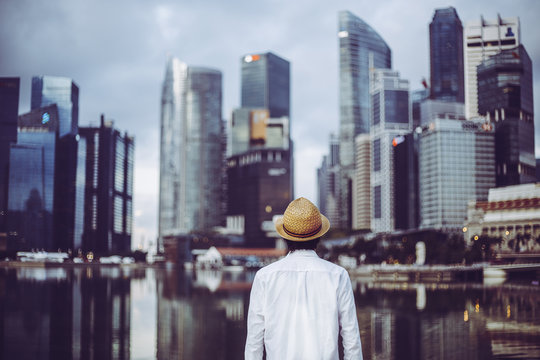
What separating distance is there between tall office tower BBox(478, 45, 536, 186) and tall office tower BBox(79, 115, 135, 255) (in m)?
87.8

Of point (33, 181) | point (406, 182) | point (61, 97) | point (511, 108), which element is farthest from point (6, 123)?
point (406, 182)

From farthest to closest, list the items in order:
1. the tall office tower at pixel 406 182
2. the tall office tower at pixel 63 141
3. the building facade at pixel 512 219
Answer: the tall office tower at pixel 406 182 < the building facade at pixel 512 219 < the tall office tower at pixel 63 141

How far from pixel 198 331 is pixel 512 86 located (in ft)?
395

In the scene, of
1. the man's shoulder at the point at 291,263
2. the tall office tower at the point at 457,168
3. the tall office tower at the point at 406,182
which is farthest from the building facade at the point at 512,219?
the man's shoulder at the point at 291,263

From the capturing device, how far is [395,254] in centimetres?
11738

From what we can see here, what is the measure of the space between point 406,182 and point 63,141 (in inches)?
4908

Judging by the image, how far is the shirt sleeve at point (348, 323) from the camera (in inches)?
193

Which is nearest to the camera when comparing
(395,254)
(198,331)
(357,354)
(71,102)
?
(357,354)

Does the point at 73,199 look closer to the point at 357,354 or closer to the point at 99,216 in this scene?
the point at 99,216

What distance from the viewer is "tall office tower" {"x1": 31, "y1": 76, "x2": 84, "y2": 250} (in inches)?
3337

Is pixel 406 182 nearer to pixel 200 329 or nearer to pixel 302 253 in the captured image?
pixel 200 329

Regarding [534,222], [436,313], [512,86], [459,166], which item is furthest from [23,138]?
[459,166]

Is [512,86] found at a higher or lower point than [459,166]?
higher

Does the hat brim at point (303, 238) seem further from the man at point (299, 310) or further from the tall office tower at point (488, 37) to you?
the tall office tower at point (488, 37)
